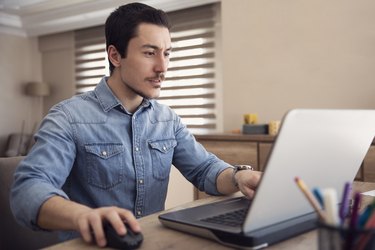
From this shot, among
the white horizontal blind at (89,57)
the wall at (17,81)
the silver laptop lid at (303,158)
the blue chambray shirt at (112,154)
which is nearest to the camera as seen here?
the silver laptop lid at (303,158)

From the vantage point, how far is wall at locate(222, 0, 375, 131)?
2559 mm

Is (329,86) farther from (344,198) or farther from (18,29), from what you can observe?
(18,29)

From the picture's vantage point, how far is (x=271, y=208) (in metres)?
0.63

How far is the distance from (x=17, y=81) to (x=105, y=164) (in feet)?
16.1

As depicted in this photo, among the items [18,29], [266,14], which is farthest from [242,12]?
[18,29]

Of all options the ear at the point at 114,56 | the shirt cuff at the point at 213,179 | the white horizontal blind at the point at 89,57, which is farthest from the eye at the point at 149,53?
the white horizontal blind at the point at 89,57

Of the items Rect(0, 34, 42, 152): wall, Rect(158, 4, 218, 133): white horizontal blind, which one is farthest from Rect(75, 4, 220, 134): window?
Rect(0, 34, 42, 152): wall

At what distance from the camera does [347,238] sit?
41cm

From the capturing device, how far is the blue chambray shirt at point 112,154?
3.56 ft

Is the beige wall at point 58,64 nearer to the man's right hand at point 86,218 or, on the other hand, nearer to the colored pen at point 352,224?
the man's right hand at point 86,218

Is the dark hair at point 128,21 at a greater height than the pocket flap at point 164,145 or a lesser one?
greater

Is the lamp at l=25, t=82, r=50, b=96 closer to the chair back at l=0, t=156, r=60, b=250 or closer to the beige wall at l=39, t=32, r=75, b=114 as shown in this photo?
the beige wall at l=39, t=32, r=75, b=114

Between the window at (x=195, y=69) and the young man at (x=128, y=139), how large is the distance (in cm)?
256

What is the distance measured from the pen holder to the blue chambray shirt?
705mm
